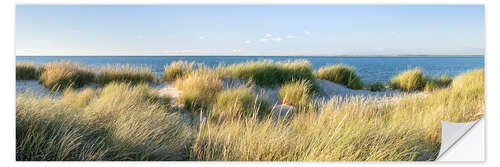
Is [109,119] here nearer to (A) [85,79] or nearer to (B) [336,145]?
(B) [336,145]

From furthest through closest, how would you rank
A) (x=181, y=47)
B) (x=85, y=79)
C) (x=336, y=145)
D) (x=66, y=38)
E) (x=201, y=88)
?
(x=85, y=79)
(x=201, y=88)
(x=181, y=47)
(x=66, y=38)
(x=336, y=145)

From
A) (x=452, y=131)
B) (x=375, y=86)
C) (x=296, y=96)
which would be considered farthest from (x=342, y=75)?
(x=452, y=131)

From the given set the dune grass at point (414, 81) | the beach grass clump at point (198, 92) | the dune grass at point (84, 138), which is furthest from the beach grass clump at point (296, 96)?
the dune grass at point (414, 81)

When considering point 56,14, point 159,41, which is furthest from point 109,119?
point 56,14

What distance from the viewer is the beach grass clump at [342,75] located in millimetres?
6082

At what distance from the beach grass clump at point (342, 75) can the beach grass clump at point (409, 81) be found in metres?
0.64

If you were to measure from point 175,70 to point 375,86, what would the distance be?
3875 millimetres

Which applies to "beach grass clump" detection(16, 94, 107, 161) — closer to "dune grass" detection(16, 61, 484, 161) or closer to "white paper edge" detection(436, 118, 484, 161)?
"dune grass" detection(16, 61, 484, 161)

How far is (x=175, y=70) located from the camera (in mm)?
5426

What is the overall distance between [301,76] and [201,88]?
2.02 metres

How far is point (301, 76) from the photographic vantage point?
5273 millimetres

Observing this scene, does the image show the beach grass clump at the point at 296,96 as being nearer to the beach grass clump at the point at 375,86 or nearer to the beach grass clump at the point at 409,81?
the beach grass clump at the point at 375,86

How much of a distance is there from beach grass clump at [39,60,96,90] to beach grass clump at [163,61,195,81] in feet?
3.94
